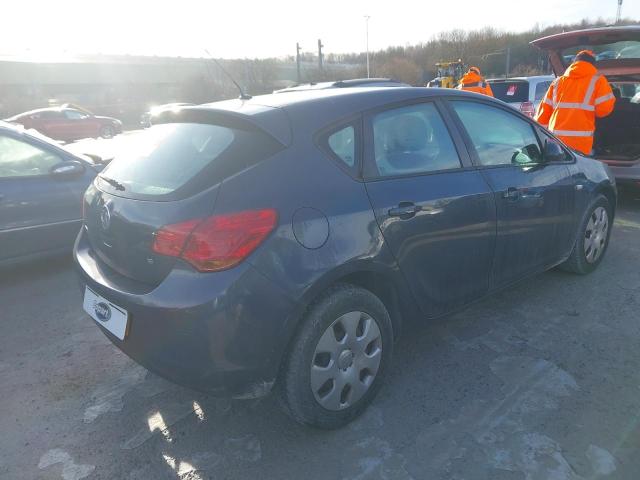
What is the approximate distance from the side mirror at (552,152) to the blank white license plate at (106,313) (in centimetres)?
288

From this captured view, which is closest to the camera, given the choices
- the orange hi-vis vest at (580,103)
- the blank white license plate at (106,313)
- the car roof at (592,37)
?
the blank white license plate at (106,313)

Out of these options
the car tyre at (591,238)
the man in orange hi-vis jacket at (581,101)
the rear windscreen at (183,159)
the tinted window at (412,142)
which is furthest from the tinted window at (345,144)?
the man in orange hi-vis jacket at (581,101)

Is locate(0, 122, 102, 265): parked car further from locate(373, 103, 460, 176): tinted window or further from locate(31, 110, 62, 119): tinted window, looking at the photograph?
locate(31, 110, 62, 119): tinted window

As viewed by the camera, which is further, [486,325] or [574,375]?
[486,325]

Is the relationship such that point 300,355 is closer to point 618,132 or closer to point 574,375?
point 574,375

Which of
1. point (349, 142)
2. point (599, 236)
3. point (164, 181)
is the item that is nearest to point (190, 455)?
point (164, 181)

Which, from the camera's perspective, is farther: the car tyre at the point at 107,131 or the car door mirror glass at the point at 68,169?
the car tyre at the point at 107,131

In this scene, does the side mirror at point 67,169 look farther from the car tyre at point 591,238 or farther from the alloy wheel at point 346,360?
the car tyre at point 591,238

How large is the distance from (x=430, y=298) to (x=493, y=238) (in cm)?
60

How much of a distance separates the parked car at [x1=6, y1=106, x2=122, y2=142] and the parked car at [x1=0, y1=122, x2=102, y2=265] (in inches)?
749

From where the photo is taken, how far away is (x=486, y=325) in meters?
3.45

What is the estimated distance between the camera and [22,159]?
4.56 metres

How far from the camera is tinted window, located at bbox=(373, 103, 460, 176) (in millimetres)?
2600

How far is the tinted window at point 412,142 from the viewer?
260 cm
